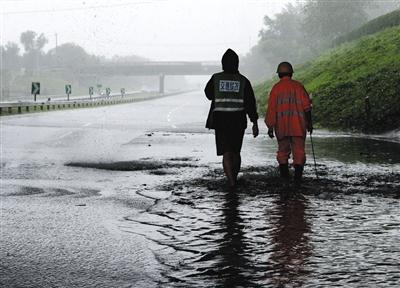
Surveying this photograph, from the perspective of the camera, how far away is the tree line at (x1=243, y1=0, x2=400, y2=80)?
244 ft

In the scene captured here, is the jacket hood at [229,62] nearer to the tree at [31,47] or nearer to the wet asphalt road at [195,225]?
the wet asphalt road at [195,225]

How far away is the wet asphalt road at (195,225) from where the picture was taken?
4297 millimetres

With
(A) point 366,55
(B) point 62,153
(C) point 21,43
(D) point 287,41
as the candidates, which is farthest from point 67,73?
(B) point 62,153

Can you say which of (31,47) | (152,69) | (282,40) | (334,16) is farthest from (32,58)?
(334,16)

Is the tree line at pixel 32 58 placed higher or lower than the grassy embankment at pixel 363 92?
higher

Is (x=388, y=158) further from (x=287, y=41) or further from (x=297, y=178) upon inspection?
(x=287, y=41)

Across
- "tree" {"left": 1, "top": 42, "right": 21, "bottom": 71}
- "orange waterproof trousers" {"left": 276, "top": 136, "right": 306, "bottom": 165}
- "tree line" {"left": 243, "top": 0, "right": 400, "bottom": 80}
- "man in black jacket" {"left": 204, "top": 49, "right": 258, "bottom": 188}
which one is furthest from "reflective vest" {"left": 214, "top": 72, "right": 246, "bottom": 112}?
"tree" {"left": 1, "top": 42, "right": 21, "bottom": 71}

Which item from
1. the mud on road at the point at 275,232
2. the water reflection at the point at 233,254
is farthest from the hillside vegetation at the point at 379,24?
the water reflection at the point at 233,254

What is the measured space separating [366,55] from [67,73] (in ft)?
447

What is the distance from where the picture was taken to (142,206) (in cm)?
716

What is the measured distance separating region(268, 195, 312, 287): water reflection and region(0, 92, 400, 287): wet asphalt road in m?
0.01

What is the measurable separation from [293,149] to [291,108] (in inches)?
25.3

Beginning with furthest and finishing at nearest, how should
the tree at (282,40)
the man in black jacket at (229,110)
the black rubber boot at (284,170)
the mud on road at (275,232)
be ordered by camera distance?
the tree at (282,40)
the black rubber boot at (284,170)
the man in black jacket at (229,110)
the mud on road at (275,232)

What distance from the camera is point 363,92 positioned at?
78.7ft
